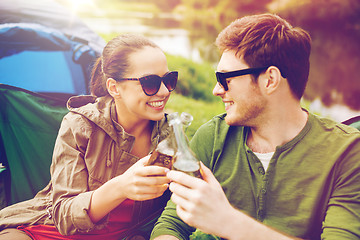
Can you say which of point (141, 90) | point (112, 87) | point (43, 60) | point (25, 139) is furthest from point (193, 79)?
point (141, 90)

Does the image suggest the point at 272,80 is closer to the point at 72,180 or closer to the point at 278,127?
the point at 278,127

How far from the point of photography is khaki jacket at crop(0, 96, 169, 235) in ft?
6.04

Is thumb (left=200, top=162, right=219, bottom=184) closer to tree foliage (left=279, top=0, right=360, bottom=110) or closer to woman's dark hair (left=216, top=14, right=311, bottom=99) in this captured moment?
woman's dark hair (left=216, top=14, right=311, bottom=99)

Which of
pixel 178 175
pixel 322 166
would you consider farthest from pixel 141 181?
pixel 322 166

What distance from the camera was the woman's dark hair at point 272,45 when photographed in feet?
5.74

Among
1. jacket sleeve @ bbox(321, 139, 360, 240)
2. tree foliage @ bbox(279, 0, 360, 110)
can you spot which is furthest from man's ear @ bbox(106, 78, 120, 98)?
tree foliage @ bbox(279, 0, 360, 110)

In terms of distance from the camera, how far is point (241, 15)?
690 inches

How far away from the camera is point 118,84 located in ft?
6.88

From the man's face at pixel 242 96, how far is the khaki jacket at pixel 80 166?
663 millimetres

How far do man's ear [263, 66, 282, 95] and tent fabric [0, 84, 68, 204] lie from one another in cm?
172

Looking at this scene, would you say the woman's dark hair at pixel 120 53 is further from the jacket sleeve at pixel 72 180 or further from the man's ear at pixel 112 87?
the jacket sleeve at pixel 72 180

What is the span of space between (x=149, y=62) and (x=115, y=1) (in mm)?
32694

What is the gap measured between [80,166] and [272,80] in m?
1.18

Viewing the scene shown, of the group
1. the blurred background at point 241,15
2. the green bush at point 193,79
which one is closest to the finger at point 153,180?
the blurred background at point 241,15
